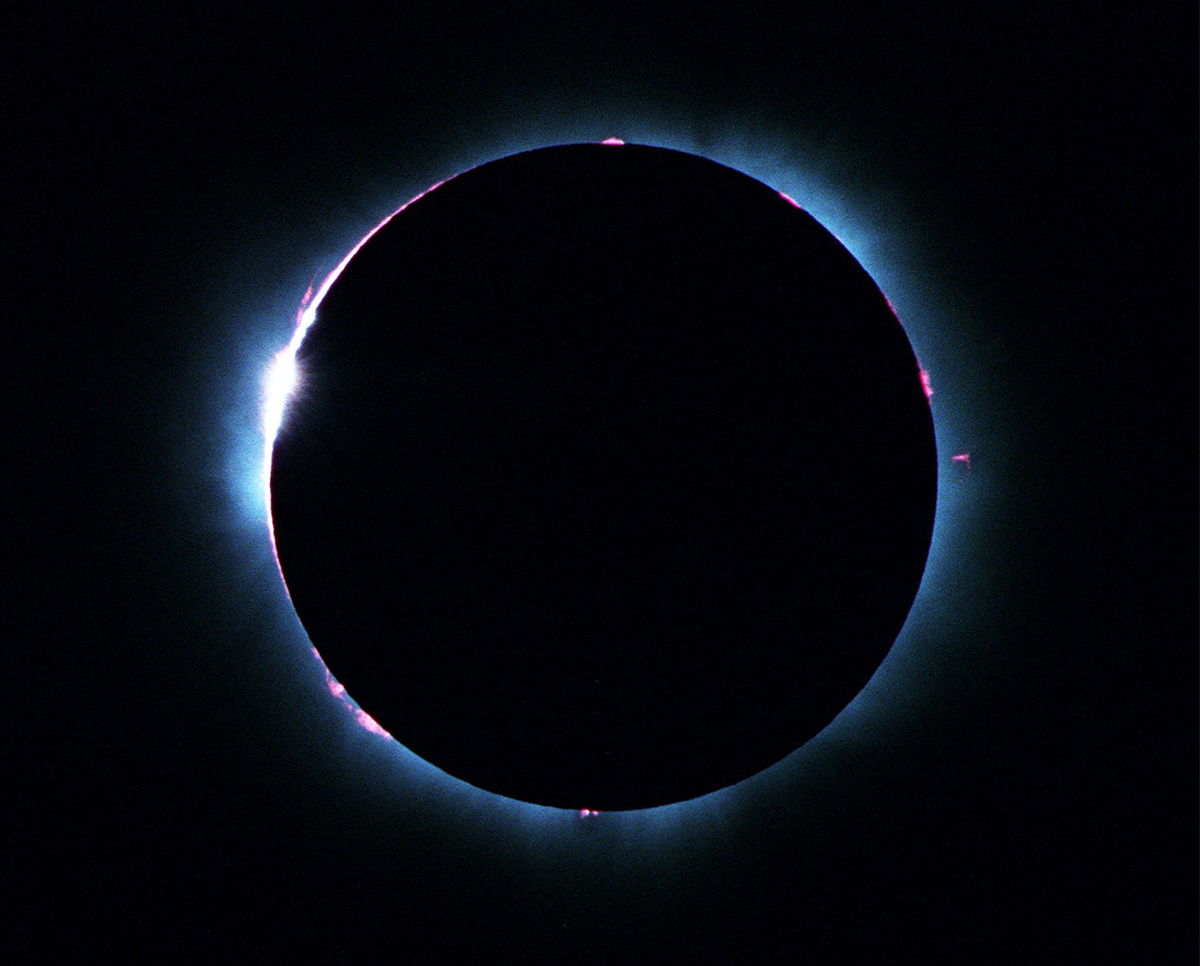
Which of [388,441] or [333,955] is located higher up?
[388,441]

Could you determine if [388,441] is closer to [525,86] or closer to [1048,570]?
[525,86]

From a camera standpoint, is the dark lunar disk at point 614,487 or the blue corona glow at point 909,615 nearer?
the dark lunar disk at point 614,487

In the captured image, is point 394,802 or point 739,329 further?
point 394,802

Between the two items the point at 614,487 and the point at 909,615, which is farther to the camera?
the point at 909,615

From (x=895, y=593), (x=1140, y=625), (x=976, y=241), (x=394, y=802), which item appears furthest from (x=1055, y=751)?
(x=394, y=802)
